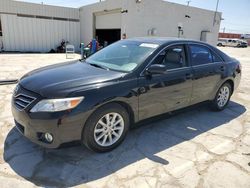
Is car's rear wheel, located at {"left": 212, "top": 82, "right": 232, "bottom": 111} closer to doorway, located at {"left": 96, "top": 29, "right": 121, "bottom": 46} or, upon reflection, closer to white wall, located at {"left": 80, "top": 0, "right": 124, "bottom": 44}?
white wall, located at {"left": 80, "top": 0, "right": 124, "bottom": 44}

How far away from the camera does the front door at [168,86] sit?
3.22m

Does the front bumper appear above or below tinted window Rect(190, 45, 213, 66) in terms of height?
below

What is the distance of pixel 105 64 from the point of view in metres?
A: 3.54

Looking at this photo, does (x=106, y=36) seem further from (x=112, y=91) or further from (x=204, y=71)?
(x=112, y=91)

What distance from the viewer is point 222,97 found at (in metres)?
4.80

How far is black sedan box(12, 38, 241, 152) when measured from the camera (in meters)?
2.57

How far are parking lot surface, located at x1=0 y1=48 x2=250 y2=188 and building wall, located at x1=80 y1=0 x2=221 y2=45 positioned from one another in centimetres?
1190

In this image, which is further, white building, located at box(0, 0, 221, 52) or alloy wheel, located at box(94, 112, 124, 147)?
white building, located at box(0, 0, 221, 52)

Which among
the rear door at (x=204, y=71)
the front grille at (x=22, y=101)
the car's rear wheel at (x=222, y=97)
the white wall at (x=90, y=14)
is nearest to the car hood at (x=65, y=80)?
Answer: the front grille at (x=22, y=101)

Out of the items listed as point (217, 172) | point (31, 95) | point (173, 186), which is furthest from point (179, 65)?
point (31, 95)

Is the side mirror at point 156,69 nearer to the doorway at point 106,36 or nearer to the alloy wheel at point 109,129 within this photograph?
the alloy wheel at point 109,129

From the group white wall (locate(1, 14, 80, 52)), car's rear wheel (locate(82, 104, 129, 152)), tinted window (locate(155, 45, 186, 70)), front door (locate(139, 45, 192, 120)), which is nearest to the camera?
car's rear wheel (locate(82, 104, 129, 152))

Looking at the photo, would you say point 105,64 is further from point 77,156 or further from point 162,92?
point 77,156

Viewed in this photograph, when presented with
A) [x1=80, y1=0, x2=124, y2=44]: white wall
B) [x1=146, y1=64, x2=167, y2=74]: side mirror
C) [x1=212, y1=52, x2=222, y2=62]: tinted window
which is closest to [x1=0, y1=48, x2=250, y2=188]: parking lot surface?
[x1=146, y1=64, x2=167, y2=74]: side mirror
